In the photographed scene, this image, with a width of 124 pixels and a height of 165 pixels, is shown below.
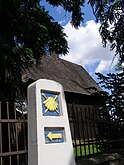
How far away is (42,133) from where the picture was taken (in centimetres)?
388

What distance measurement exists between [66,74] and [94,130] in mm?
17327

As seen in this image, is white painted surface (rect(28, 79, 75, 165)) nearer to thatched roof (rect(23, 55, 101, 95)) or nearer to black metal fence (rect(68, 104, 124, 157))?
black metal fence (rect(68, 104, 124, 157))

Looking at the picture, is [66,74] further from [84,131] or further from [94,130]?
[84,131]

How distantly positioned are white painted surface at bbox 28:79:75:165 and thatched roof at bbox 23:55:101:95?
13.4 m

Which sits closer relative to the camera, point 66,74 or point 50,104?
point 50,104

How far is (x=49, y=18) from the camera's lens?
974cm

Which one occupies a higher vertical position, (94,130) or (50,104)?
(50,104)

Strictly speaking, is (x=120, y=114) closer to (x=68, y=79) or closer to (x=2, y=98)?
(x=2, y=98)

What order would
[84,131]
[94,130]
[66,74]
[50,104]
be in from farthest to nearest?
[66,74] < [94,130] < [84,131] < [50,104]

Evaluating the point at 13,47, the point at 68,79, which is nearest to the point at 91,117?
the point at 13,47

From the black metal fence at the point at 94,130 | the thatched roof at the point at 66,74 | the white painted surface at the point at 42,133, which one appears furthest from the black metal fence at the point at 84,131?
the thatched roof at the point at 66,74

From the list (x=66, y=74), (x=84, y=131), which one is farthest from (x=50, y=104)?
(x=66, y=74)

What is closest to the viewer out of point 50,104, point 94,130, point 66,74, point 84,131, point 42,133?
point 42,133

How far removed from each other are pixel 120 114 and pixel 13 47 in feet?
10.5
